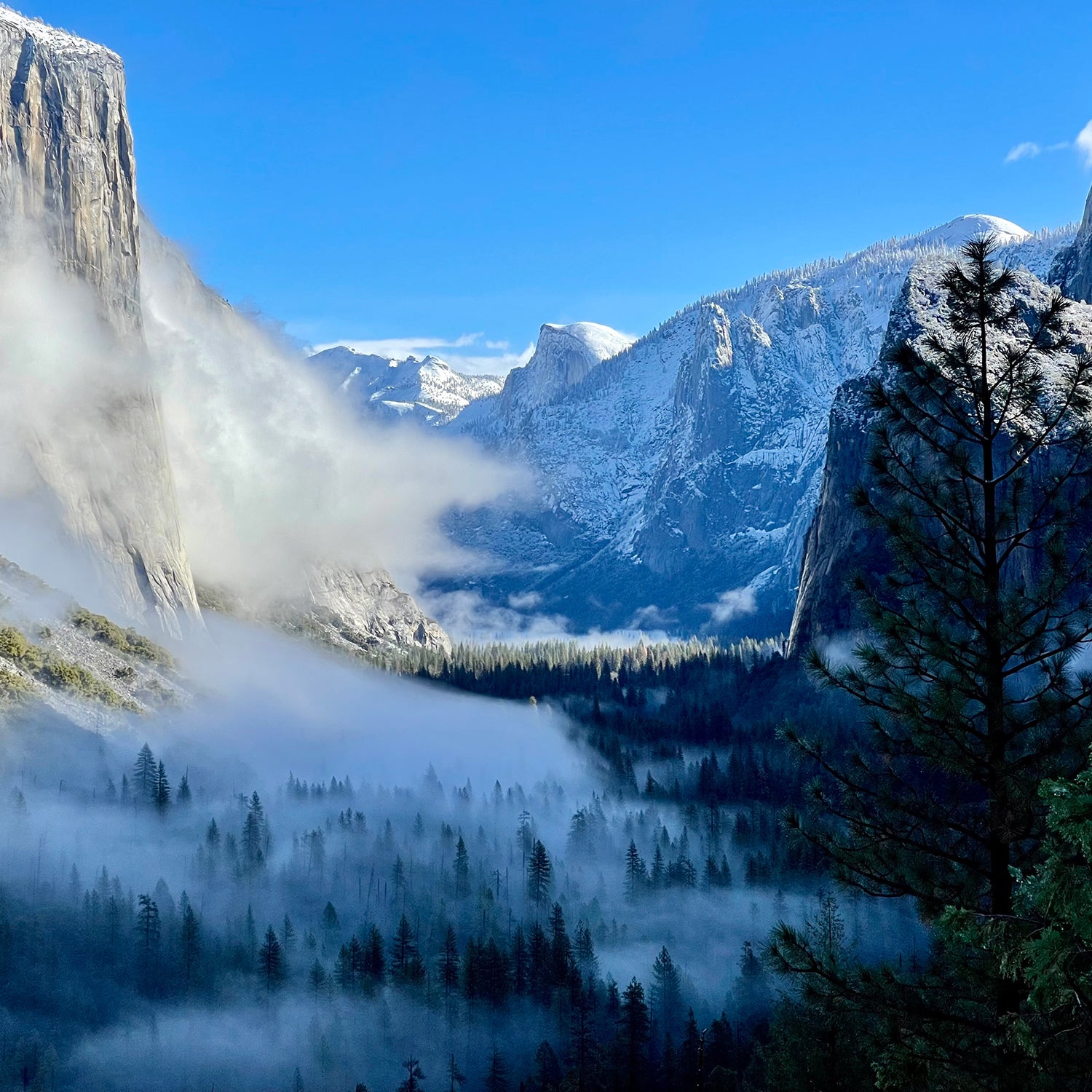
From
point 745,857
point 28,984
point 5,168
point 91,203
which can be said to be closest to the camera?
point 28,984

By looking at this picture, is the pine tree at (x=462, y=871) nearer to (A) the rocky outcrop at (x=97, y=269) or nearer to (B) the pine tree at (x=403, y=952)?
(B) the pine tree at (x=403, y=952)

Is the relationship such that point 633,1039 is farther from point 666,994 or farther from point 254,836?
point 254,836

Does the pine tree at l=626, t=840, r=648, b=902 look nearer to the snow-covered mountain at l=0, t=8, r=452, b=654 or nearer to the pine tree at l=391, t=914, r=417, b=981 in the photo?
the pine tree at l=391, t=914, r=417, b=981

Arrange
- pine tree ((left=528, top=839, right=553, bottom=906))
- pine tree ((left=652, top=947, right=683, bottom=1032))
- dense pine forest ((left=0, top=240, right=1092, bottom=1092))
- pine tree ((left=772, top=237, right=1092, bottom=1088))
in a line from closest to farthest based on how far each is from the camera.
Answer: pine tree ((left=772, top=237, right=1092, bottom=1088)), dense pine forest ((left=0, top=240, right=1092, bottom=1092)), pine tree ((left=652, top=947, right=683, bottom=1032)), pine tree ((left=528, top=839, right=553, bottom=906))

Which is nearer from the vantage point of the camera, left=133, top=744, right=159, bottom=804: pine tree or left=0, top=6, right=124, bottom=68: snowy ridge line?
left=133, top=744, right=159, bottom=804: pine tree

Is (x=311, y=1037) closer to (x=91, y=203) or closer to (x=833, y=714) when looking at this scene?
(x=833, y=714)

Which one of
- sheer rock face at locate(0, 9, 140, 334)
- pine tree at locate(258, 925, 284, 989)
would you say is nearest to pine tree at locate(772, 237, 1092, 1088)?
pine tree at locate(258, 925, 284, 989)

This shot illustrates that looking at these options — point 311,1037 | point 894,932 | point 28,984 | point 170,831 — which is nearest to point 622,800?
point 894,932
